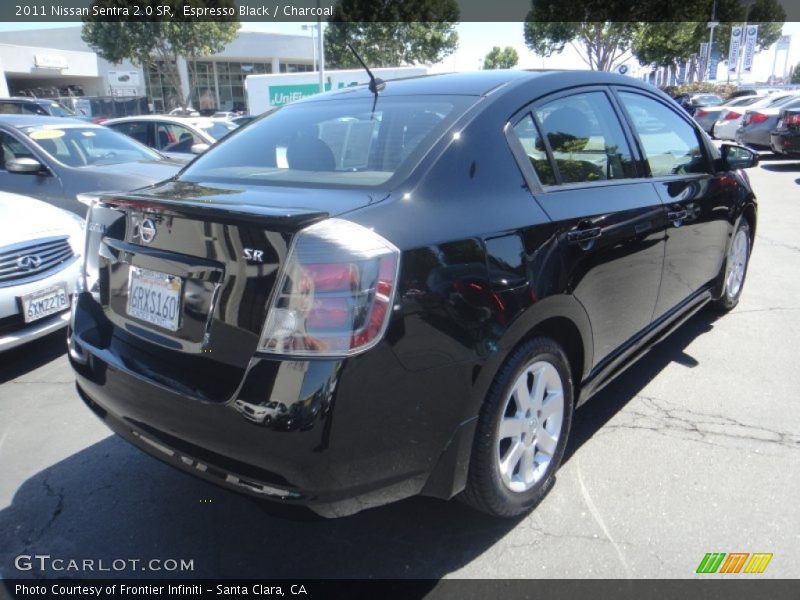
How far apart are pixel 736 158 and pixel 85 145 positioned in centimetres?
643

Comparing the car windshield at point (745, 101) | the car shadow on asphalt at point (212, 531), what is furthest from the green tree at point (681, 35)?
the car shadow on asphalt at point (212, 531)

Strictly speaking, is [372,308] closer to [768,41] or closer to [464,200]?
[464,200]

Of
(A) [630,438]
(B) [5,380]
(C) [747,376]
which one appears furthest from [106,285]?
(C) [747,376]

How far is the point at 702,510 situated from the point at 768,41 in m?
85.6

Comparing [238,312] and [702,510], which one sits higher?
[238,312]

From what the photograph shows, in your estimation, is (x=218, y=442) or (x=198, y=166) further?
(x=198, y=166)

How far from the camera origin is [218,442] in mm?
1841

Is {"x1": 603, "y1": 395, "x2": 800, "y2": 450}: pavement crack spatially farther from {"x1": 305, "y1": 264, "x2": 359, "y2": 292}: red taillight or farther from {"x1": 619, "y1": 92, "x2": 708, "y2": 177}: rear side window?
{"x1": 305, "y1": 264, "x2": 359, "y2": 292}: red taillight

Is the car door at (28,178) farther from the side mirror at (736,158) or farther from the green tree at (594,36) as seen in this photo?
the green tree at (594,36)

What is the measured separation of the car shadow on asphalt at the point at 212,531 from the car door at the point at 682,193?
1.76 m

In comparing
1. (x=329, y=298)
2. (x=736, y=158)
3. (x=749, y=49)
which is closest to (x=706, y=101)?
(x=749, y=49)

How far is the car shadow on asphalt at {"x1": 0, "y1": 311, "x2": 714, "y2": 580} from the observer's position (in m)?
2.22

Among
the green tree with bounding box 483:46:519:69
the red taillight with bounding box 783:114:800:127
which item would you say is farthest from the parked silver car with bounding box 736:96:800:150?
the green tree with bounding box 483:46:519:69

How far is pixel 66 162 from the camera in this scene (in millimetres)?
6281
